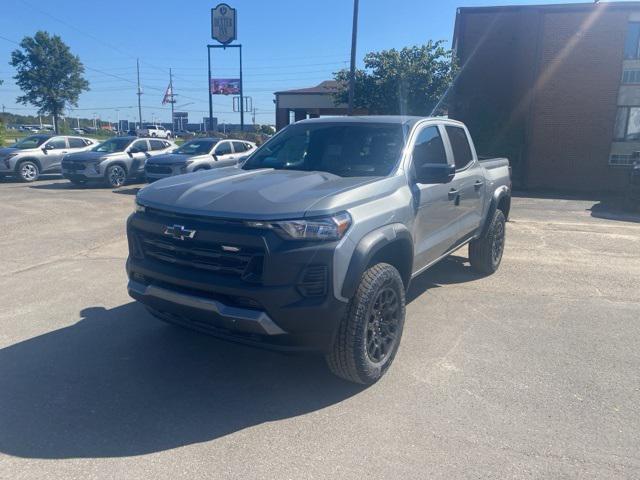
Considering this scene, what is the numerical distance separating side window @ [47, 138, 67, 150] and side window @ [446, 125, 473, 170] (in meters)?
15.7

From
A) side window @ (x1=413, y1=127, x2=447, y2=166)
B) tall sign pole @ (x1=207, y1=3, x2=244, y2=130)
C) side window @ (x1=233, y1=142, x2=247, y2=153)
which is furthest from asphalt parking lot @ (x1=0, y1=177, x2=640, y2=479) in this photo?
tall sign pole @ (x1=207, y1=3, x2=244, y2=130)

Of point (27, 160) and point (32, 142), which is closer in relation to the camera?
point (27, 160)

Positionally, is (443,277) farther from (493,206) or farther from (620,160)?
(620,160)

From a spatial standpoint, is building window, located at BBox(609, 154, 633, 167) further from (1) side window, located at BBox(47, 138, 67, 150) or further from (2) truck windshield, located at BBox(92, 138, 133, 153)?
(1) side window, located at BBox(47, 138, 67, 150)

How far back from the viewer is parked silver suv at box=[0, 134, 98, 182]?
52.8 ft

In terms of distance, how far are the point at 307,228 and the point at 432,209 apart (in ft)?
5.90

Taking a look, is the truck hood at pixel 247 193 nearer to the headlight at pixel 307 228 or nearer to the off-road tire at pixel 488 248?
the headlight at pixel 307 228

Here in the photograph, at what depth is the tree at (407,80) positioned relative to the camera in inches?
774

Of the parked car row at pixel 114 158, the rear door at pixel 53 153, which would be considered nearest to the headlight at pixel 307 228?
the parked car row at pixel 114 158

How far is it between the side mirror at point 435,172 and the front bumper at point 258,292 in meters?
1.32

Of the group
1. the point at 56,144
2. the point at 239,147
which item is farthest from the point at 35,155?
the point at 239,147

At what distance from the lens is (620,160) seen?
19594mm

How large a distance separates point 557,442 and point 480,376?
855 millimetres

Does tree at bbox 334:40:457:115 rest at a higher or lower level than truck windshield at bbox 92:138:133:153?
higher
